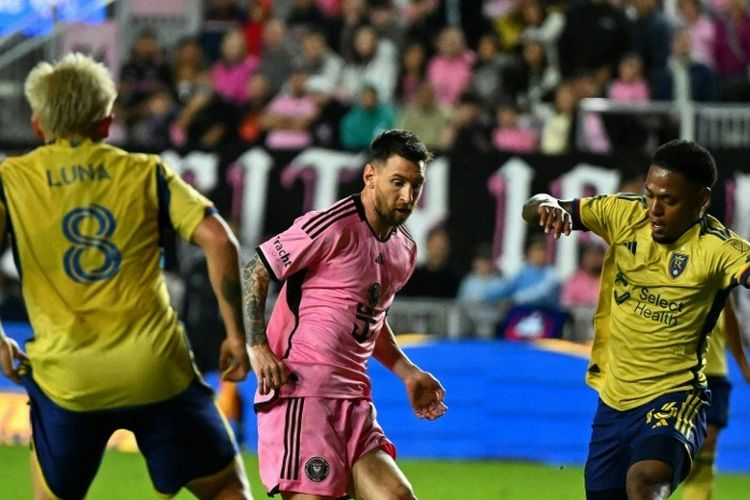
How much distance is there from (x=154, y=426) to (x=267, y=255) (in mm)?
1012

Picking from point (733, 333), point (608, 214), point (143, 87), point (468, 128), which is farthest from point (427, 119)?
point (608, 214)

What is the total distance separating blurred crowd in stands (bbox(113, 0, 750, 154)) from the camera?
1510 cm

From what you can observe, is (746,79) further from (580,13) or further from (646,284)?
(646,284)

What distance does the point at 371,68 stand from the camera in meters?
16.1

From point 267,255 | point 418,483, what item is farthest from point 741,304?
point 267,255

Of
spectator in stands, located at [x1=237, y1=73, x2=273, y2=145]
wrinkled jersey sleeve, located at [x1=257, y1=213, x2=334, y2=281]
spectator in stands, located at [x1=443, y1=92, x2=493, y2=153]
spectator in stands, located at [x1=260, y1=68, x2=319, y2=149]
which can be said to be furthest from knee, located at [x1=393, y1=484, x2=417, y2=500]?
spectator in stands, located at [x1=237, y1=73, x2=273, y2=145]

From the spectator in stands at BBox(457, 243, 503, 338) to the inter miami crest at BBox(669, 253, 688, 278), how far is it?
6977 mm

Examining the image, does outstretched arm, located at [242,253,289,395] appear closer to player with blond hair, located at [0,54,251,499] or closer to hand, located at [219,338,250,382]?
player with blond hair, located at [0,54,251,499]

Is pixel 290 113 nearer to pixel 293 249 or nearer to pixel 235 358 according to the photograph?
pixel 293 249

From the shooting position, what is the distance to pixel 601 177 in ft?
45.6

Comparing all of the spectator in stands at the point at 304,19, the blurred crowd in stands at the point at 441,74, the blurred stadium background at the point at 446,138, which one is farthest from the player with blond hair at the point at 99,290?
the spectator in stands at the point at 304,19

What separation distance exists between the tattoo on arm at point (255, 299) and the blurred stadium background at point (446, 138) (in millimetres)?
4584

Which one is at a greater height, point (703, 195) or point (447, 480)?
point (703, 195)

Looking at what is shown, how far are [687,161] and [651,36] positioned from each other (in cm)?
961
